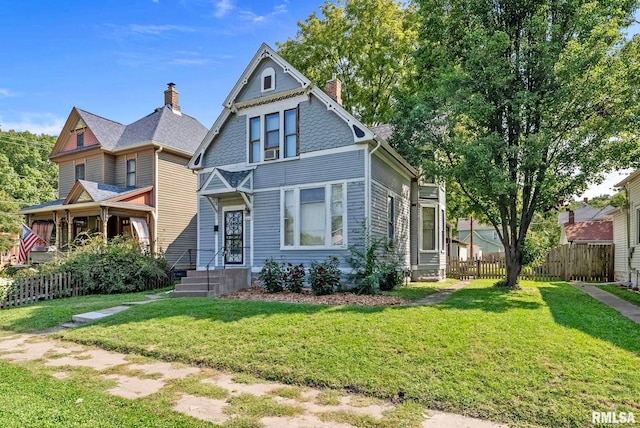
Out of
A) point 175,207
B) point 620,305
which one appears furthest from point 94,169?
point 620,305

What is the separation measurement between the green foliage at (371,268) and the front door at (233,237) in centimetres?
454

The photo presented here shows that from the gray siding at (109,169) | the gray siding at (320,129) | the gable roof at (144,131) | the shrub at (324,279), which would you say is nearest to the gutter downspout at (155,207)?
the gable roof at (144,131)

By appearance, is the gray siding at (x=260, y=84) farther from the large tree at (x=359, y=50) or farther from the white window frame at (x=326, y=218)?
the large tree at (x=359, y=50)

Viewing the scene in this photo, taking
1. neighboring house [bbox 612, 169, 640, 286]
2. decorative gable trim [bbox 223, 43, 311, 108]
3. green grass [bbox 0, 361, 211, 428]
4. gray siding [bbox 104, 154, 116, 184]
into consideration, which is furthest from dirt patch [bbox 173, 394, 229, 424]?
gray siding [bbox 104, 154, 116, 184]

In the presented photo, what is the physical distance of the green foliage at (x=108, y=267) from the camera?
14.2 meters

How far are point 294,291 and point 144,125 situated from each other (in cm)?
1569

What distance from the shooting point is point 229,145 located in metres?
14.9

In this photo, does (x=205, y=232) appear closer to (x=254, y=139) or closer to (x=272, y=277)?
(x=254, y=139)

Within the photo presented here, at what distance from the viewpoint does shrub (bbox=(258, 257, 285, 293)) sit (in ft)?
40.5

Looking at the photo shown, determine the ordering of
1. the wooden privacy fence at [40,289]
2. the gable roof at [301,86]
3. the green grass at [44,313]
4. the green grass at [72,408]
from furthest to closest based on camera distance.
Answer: the gable roof at [301,86] → the wooden privacy fence at [40,289] → the green grass at [44,313] → the green grass at [72,408]

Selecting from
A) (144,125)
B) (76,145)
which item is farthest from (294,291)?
(76,145)

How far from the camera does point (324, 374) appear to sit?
5.37 metres

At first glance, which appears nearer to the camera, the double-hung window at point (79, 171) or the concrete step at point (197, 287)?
the concrete step at point (197, 287)

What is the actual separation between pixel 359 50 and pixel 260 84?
13.0m
